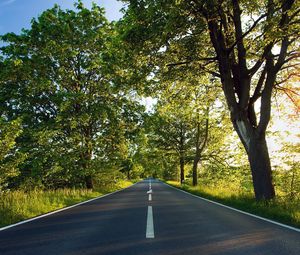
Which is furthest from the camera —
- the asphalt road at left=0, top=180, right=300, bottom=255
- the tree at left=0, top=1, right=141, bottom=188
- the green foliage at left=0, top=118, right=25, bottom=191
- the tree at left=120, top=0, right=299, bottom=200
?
the tree at left=0, top=1, right=141, bottom=188

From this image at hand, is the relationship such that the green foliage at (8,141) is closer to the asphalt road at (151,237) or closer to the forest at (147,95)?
the forest at (147,95)

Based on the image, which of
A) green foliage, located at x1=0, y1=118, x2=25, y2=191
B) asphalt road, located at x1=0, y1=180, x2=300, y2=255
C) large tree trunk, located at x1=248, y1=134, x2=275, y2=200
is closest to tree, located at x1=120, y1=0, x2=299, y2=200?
large tree trunk, located at x1=248, y1=134, x2=275, y2=200

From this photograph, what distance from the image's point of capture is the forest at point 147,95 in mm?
11852

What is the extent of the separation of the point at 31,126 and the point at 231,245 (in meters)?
18.8

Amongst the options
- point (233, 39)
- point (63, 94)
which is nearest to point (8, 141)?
point (63, 94)

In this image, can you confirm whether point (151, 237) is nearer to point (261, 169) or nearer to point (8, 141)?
point (261, 169)

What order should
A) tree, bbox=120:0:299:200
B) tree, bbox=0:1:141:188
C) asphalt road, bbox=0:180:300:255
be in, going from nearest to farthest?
asphalt road, bbox=0:180:300:255, tree, bbox=120:0:299:200, tree, bbox=0:1:141:188

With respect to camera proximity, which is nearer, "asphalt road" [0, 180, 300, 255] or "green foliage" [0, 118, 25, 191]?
"asphalt road" [0, 180, 300, 255]

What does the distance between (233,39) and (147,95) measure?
14.9ft

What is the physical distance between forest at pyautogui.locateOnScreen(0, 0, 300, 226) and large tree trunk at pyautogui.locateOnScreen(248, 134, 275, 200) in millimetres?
38

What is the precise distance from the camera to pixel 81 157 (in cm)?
2320

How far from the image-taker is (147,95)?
15.0 metres

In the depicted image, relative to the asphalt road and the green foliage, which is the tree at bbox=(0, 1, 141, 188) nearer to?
the green foliage

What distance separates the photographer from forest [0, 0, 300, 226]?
38.9ft
